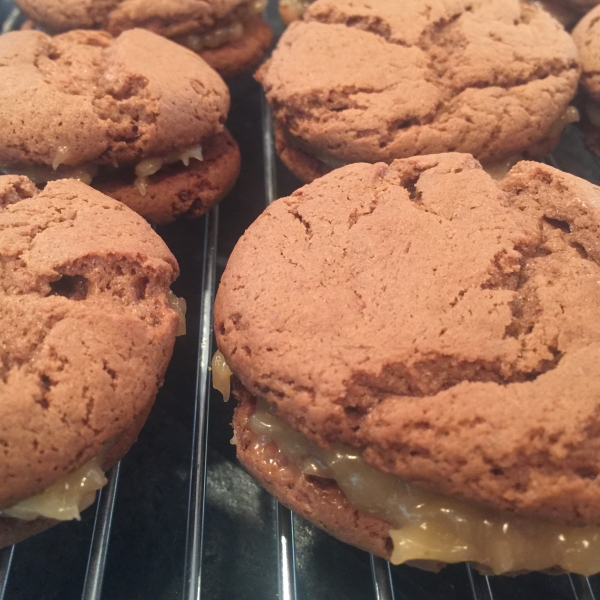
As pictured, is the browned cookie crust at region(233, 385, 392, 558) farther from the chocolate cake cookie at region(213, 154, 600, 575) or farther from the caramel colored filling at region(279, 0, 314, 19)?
the caramel colored filling at region(279, 0, 314, 19)

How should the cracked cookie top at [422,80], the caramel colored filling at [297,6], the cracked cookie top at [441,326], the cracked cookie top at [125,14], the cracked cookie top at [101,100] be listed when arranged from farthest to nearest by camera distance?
the caramel colored filling at [297,6] < the cracked cookie top at [125,14] < the cracked cookie top at [422,80] < the cracked cookie top at [101,100] < the cracked cookie top at [441,326]

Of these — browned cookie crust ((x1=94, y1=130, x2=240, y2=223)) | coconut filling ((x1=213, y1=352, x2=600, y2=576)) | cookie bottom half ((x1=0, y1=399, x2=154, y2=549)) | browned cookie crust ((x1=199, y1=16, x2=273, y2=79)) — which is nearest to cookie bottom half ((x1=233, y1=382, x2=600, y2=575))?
coconut filling ((x1=213, y1=352, x2=600, y2=576))

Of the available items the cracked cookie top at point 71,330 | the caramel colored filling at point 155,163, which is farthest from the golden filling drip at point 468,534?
the caramel colored filling at point 155,163

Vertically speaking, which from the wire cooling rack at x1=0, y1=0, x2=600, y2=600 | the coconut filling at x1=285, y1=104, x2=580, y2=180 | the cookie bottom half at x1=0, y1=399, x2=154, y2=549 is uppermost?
the coconut filling at x1=285, y1=104, x2=580, y2=180

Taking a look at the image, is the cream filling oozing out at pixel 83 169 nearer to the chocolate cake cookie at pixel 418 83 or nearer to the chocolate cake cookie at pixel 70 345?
the chocolate cake cookie at pixel 70 345

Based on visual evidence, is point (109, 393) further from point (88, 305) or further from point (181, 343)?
point (181, 343)

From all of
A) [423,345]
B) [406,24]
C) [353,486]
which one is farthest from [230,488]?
[406,24]

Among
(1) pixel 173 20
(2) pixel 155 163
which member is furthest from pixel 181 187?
(1) pixel 173 20
